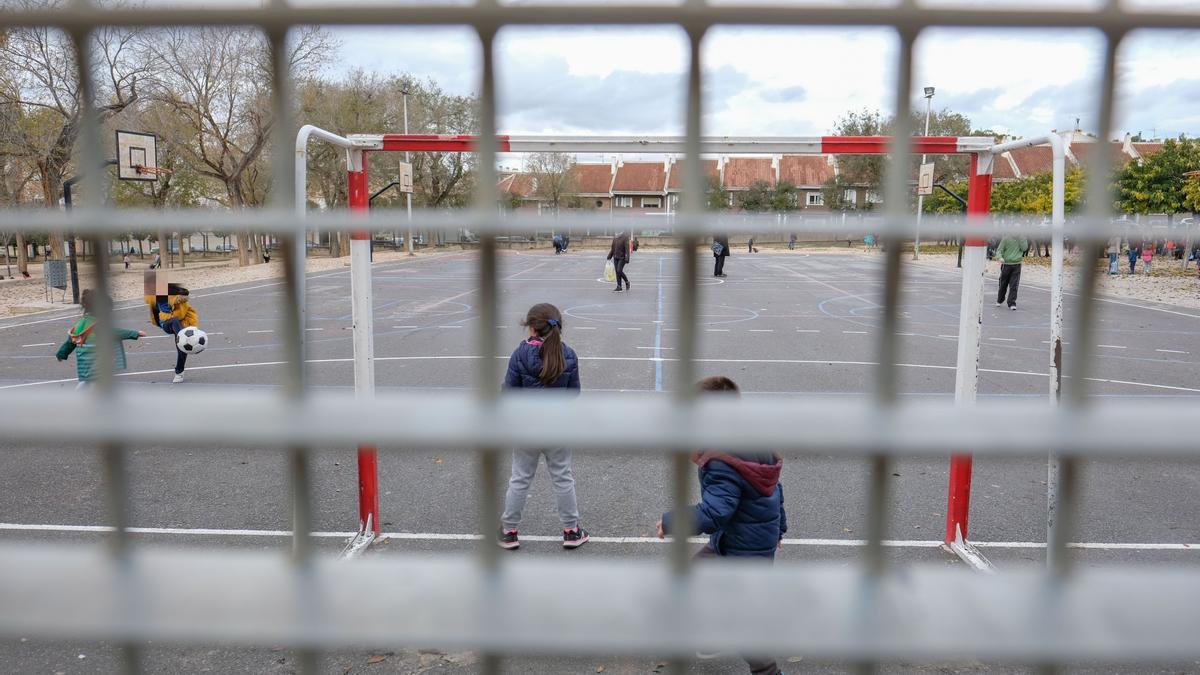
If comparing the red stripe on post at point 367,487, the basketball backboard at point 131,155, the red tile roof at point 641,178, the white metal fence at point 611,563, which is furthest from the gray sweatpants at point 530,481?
the basketball backboard at point 131,155

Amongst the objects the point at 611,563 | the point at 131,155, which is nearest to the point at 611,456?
the point at 611,563

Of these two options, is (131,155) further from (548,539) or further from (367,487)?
(548,539)

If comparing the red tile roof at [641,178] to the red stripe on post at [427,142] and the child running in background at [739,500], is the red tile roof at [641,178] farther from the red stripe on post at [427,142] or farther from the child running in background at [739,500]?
the child running in background at [739,500]

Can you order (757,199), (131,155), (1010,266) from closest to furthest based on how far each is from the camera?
(757,199)
(131,155)
(1010,266)

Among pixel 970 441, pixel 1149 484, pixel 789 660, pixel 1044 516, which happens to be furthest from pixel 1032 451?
pixel 1149 484

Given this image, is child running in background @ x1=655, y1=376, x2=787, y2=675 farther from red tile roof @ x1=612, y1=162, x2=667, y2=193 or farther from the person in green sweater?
the person in green sweater

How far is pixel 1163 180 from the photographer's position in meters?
27.6

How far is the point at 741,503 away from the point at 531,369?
187 centimetres

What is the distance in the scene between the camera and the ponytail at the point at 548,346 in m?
4.73

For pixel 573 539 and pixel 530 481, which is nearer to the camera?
pixel 530 481

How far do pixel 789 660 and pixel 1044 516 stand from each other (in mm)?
3047

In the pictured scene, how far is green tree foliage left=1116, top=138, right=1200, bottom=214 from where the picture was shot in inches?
1018

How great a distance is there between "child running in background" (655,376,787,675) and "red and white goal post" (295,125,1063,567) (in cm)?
158

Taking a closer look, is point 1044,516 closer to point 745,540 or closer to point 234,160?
point 745,540
